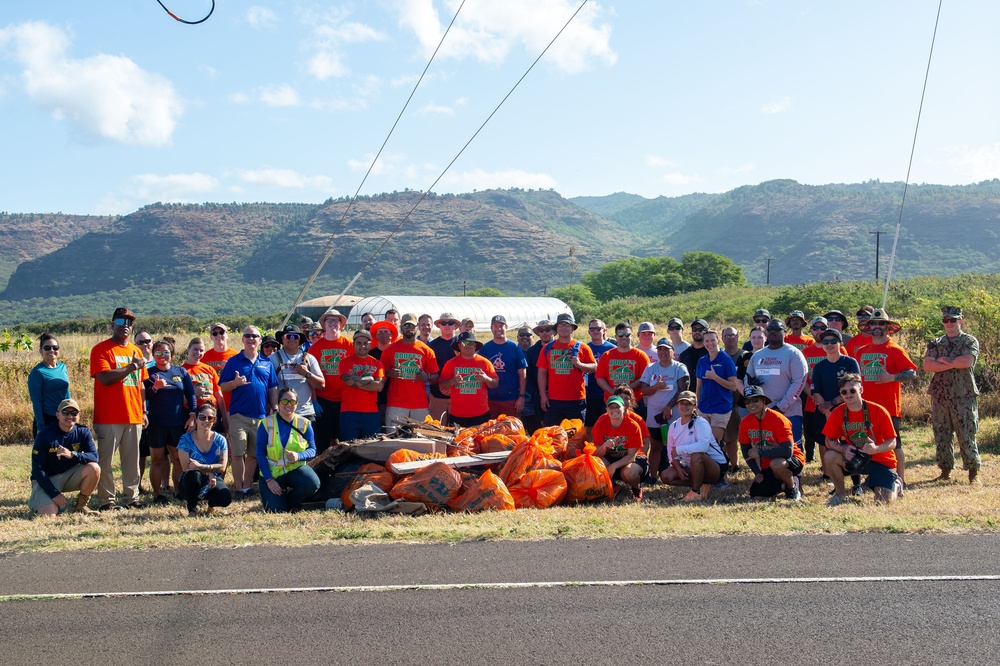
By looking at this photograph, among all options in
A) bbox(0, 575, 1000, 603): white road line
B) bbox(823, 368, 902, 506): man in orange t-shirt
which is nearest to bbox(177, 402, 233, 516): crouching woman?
bbox(0, 575, 1000, 603): white road line

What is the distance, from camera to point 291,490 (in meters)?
8.91

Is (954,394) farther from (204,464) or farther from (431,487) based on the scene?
(204,464)

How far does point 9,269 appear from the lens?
17638 centimetres

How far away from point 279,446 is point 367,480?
954mm

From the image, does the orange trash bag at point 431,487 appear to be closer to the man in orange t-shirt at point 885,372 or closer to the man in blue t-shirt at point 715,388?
the man in blue t-shirt at point 715,388

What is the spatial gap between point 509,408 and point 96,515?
16.2 feet

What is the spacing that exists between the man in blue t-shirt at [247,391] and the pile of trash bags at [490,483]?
1321mm

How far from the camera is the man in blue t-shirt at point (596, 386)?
1084 centimetres

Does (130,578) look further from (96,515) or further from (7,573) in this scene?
(96,515)

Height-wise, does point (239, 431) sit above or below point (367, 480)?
above

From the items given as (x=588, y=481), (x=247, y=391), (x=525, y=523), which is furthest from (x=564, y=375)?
(x=247, y=391)

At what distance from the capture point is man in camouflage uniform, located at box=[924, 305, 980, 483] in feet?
32.3

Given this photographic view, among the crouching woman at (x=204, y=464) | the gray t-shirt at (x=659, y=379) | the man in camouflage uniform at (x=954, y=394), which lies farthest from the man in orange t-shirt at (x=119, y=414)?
the man in camouflage uniform at (x=954, y=394)

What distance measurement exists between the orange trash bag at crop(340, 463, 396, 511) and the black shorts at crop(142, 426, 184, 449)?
2.11m
